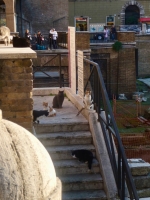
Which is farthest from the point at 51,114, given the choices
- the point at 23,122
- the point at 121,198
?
the point at 121,198

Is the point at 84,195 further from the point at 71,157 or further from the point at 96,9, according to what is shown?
the point at 96,9

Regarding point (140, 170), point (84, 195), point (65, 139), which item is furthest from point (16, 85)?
point (140, 170)

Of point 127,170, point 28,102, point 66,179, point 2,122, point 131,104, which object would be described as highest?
point 2,122

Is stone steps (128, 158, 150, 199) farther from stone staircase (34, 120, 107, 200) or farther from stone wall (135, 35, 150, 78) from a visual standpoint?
stone wall (135, 35, 150, 78)

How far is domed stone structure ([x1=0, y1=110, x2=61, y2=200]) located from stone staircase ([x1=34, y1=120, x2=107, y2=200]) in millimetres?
4523

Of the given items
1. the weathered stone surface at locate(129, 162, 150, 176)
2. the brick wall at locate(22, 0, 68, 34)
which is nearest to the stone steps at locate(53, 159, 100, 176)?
the weathered stone surface at locate(129, 162, 150, 176)

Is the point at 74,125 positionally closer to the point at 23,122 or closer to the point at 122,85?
the point at 23,122

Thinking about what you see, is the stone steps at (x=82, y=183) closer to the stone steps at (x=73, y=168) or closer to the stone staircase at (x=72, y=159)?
the stone staircase at (x=72, y=159)

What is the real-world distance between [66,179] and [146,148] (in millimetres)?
8425

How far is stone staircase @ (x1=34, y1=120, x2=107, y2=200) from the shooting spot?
754 centimetres

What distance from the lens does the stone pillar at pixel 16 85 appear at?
301 inches

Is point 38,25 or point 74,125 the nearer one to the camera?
point 74,125

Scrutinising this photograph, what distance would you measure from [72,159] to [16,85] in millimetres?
1484

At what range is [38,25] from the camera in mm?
41500
